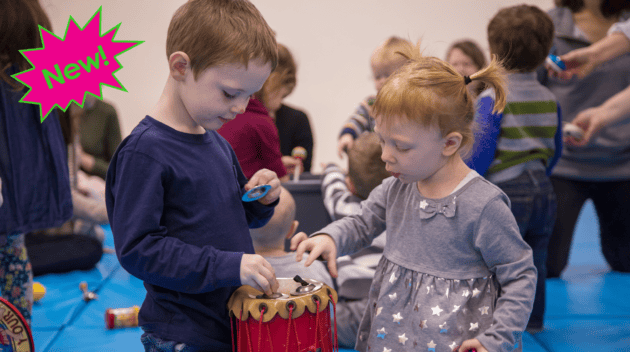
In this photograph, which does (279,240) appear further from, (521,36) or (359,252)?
(521,36)

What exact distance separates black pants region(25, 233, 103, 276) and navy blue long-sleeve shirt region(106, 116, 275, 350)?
1.74 metres

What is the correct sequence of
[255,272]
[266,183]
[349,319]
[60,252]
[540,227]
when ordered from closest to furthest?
[255,272]
[266,183]
[349,319]
[540,227]
[60,252]

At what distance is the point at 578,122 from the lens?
214 centimetres

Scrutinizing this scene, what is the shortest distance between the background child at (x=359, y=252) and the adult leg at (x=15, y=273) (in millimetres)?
1043

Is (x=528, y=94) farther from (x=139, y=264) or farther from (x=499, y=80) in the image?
(x=139, y=264)

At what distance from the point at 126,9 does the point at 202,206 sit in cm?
392

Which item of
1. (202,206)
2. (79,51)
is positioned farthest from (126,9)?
(202,206)

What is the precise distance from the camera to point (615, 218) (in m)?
2.64

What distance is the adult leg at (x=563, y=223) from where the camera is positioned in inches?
101

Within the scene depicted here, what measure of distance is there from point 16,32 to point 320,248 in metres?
1.11

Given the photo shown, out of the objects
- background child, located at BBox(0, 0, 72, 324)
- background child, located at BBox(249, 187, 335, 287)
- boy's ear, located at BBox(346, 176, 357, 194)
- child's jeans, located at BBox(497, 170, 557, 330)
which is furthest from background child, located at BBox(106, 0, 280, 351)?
child's jeans, located at BBox(497, 170, 557, 330)

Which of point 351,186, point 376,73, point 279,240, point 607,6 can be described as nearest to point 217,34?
point 279,240

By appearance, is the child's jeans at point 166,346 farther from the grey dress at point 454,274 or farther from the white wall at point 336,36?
the white wall at point 336,36

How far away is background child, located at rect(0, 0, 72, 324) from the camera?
1.46m
